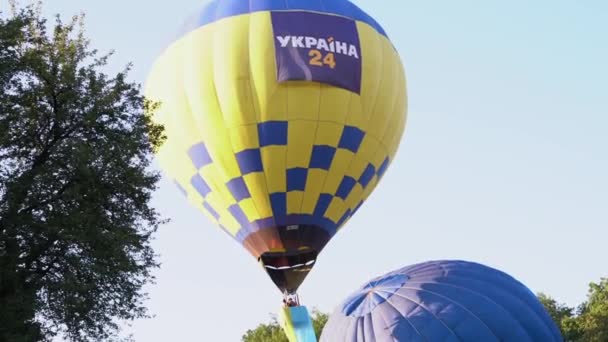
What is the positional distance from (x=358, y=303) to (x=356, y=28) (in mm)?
7494

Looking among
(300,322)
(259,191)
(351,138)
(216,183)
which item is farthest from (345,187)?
(300,322)

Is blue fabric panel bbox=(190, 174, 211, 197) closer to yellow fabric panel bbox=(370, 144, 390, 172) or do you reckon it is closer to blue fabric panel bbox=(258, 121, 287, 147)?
blue fabric panel bbox=(258, 121, 287, 147)

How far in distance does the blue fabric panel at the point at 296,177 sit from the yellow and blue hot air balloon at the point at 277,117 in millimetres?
24

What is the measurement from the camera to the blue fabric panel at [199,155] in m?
25.0

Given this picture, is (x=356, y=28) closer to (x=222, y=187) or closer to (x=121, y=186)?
(x=222, y=187)

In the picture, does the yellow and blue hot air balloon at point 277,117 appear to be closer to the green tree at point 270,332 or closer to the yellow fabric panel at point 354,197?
the yellow fabric panel at point 354,197

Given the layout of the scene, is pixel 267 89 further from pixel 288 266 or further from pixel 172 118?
pixel 288 266

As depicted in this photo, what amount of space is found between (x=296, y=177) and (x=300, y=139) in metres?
0.96

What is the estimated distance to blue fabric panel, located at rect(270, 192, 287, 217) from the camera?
81.9ft

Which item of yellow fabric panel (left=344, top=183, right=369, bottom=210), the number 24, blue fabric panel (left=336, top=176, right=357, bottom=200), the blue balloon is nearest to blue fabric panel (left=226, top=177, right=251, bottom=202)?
blue fabric panel (left=336, top=176, right=357, bottom=200)

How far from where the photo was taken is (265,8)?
24953 mm

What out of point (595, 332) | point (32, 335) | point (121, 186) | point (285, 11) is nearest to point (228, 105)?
point (285, 11)

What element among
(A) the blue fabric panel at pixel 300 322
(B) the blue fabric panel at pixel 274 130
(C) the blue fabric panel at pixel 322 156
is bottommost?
(A) the blue fabric panel at pixel 300 322

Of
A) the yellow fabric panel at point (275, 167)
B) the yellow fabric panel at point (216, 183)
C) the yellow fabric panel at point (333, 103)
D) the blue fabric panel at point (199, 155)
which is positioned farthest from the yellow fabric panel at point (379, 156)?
the blue fabric panel at point (199, 155)
